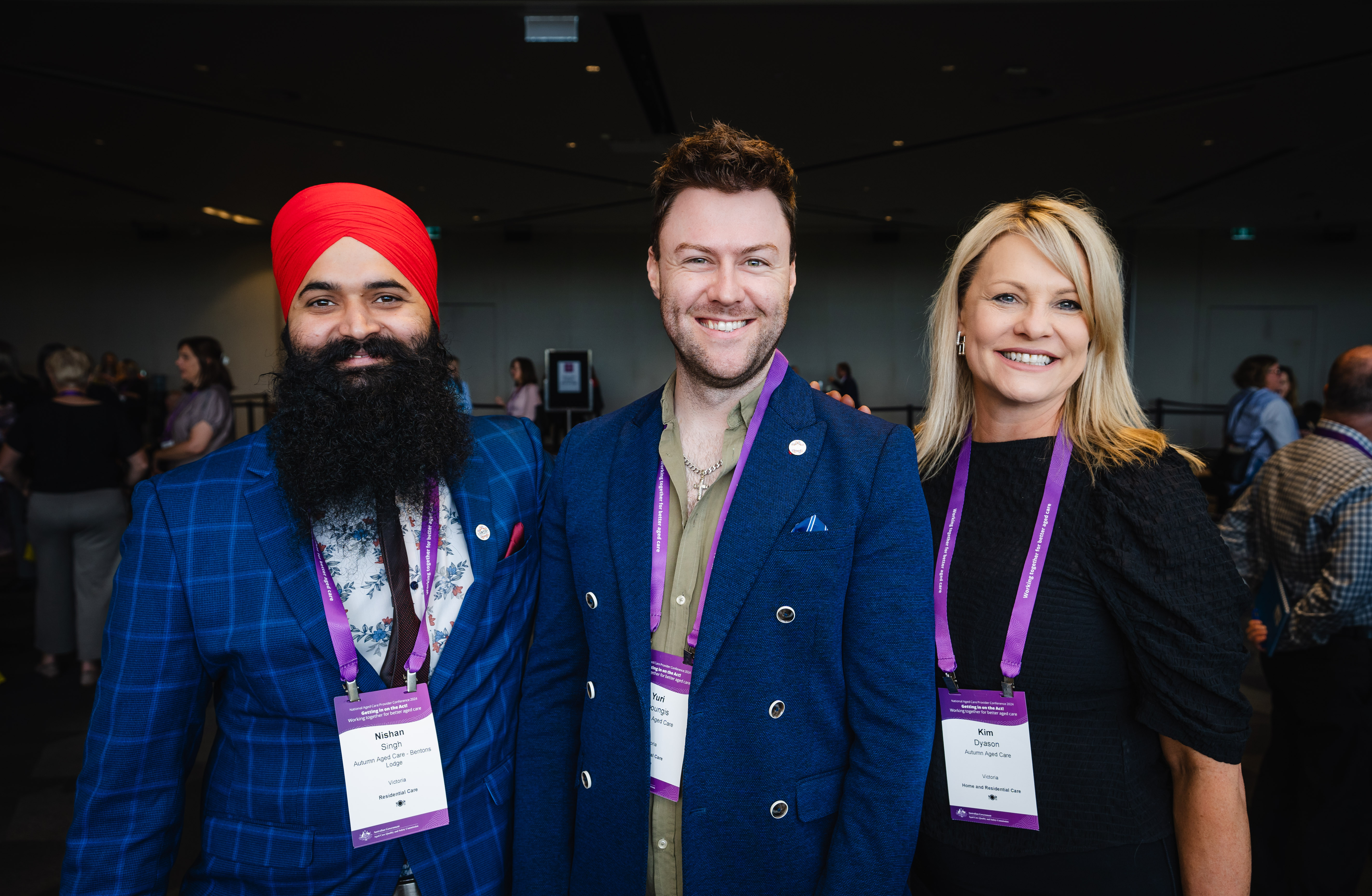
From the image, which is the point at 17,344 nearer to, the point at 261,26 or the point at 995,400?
the point at 261,26

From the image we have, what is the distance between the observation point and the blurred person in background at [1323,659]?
2.25 m

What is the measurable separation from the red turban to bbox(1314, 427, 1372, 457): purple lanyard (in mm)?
2825

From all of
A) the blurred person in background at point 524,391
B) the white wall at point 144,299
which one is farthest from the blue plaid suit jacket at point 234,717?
the white wall at point 144,299

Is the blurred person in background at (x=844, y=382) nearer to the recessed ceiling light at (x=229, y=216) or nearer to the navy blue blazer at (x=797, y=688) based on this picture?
the recessed ceiling light at (x=229, y=216)

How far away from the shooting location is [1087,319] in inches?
55.2

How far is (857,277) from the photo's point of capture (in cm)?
1427

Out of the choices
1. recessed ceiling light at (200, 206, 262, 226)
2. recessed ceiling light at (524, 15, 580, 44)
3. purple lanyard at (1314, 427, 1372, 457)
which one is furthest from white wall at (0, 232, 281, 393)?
purple lanyard at (1314, 427, 1372, 457)

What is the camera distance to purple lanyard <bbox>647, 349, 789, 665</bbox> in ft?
4.00

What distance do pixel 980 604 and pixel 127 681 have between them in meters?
1.44

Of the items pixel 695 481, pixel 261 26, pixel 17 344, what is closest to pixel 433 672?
pixel 695 481

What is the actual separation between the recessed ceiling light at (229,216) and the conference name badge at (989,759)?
44.4 ft

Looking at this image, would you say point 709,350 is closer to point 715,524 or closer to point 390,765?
point 715,524

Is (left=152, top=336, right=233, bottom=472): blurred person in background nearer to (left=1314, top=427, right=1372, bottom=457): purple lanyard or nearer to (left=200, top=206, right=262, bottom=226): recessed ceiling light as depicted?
(left=1314, top=427, right=1372, bottom=457): purple lanyard

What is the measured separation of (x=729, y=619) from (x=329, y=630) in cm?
66
